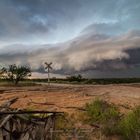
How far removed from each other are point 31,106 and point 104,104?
489 cm

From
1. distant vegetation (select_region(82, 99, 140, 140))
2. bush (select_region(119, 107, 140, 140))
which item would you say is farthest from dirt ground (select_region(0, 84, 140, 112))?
bush (select_region(119, 107, 140, 140))

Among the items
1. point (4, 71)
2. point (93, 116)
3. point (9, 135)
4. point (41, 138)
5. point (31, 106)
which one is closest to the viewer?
point (9, 135)

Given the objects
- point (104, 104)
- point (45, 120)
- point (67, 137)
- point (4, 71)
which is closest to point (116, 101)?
point (104, 104)

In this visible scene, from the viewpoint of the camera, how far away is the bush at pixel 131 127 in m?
23.2

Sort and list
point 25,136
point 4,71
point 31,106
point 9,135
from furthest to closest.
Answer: point 4,71
point 31,106
point 25,136
point 9,135

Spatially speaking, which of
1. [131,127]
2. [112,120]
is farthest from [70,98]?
[131,127]

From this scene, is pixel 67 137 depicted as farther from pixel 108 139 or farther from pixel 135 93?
pixel 135 93

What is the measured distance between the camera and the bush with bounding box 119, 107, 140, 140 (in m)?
23.2

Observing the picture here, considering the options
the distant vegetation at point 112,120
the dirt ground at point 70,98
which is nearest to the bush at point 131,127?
the distant vegetation at point 112,120

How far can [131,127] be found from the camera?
23.1 metres

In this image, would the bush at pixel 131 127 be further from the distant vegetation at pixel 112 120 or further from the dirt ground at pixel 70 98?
the dirt ground at pixel 70 98

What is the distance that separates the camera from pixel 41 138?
57.2 feet

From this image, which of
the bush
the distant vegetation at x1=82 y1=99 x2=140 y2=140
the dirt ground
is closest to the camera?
the bush

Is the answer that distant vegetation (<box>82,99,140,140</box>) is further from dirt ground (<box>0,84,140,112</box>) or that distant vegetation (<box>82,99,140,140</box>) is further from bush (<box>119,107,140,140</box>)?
dirt ground (<box>0,84,140,112</box>)
